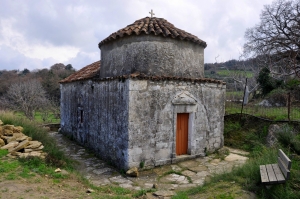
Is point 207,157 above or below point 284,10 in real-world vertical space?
below

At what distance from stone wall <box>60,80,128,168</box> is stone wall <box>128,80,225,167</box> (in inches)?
14.0

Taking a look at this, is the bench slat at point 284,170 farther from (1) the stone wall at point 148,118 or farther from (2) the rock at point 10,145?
(2) the rock at point 10,145

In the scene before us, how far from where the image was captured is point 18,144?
7449 mm

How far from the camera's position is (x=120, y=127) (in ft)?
24.6

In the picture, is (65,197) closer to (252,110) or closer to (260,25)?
(252,110)

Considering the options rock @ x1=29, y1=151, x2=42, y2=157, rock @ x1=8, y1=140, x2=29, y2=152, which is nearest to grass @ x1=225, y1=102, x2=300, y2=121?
rock @ x1=29, y1=151, x2=42, y2=157

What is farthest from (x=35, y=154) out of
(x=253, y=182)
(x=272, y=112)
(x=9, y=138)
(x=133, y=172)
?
(x=272, y=112)

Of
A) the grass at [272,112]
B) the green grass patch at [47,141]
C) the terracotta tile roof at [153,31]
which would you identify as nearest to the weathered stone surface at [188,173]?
the green grass patch at [47,141]

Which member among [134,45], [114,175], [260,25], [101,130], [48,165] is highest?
[260,25]

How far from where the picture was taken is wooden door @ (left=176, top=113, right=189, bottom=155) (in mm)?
8345

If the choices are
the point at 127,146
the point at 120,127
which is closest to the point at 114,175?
the point at 127,146

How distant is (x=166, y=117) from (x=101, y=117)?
9.02 ft

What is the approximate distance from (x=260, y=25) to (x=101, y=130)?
21.6 m

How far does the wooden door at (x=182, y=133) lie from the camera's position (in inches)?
329
